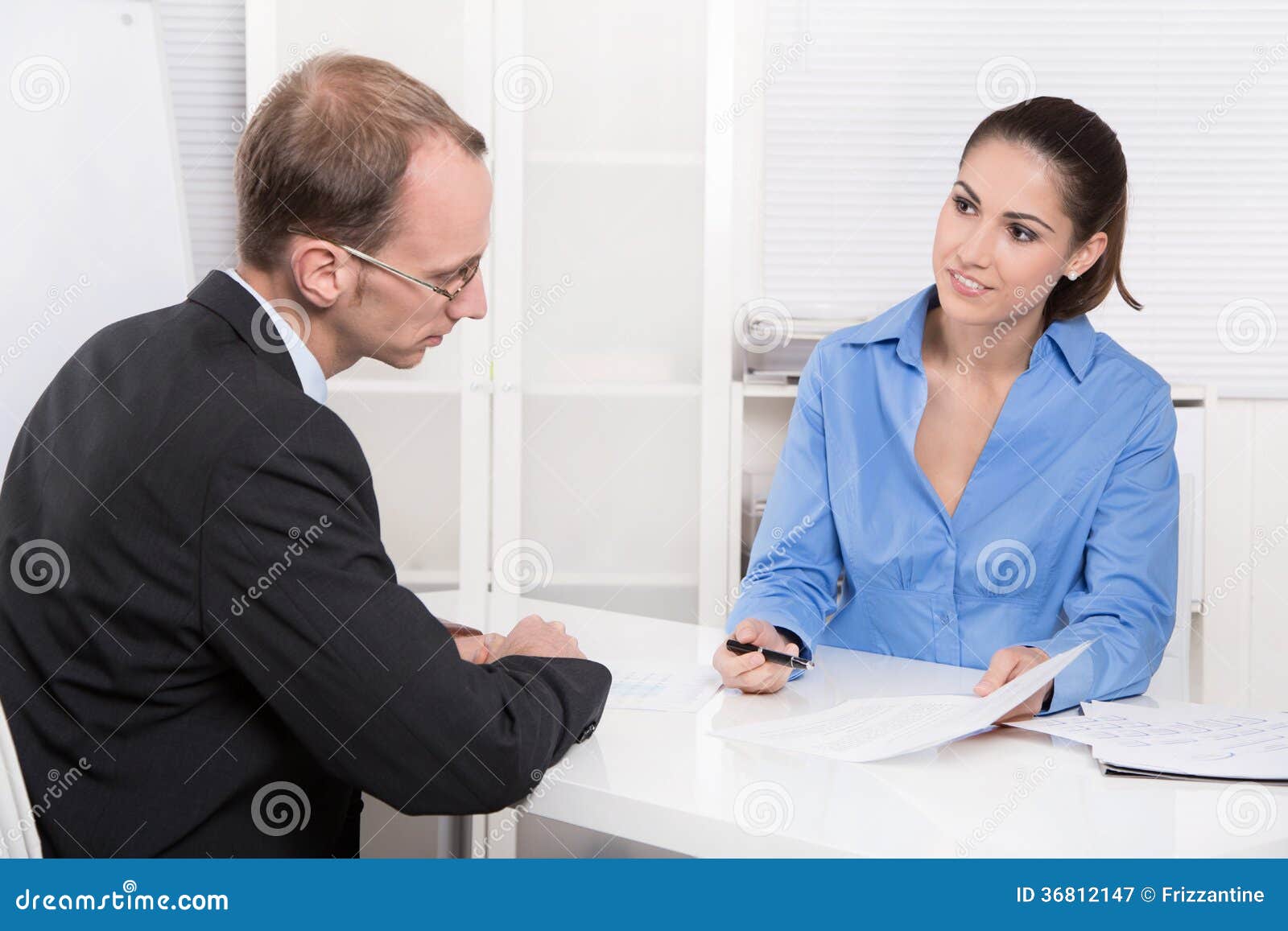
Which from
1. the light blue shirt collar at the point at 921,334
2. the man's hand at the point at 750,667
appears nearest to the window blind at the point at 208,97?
the light blue shirt collar at the point at 921,334

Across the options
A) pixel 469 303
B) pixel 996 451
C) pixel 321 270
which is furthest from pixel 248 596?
pixel 996 451

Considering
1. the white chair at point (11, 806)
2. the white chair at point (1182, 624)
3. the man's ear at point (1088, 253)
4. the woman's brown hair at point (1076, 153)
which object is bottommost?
the white chair at point (1182, 624)

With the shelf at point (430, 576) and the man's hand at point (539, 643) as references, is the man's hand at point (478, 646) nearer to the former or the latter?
the man's hand at point (539, 643)

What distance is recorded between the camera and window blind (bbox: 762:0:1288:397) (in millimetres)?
3223

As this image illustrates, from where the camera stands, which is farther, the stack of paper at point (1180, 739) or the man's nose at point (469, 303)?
the man's nose at point (469, 303)

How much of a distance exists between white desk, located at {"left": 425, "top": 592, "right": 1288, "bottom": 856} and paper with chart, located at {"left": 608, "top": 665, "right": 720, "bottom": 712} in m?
0.03

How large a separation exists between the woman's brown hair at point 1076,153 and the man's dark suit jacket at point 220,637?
131 centimetres

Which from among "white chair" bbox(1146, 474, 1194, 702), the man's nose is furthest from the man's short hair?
"white chair" bbox(1146, 474, 1194, 702)

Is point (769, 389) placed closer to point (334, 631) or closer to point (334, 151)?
point (334, 151)

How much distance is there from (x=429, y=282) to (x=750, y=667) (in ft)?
2.09

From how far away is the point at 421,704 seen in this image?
1.12 meters

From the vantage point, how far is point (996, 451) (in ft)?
6.51

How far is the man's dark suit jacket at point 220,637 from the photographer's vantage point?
1105mm

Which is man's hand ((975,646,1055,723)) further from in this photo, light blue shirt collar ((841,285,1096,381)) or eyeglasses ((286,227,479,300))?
eyeglasses ((286,227,479,300))
